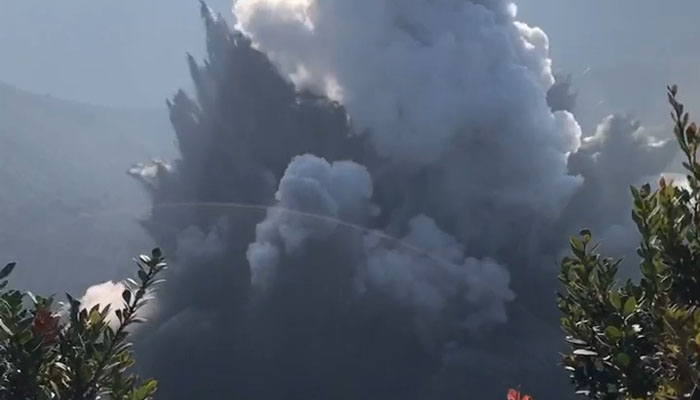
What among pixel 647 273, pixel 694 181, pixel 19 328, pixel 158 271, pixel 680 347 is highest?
pixel 694 181

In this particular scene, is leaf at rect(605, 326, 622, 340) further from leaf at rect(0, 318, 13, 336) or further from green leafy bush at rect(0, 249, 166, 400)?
leaf at rect(0, 318, 13, 336)

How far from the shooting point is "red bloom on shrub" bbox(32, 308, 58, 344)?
21.5 feet

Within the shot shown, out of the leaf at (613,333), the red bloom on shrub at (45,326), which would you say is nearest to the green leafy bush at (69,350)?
the red bloom on shrub at (45,326)

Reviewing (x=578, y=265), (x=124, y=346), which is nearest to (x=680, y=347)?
(x=578, y=265)

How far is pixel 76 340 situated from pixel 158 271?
0.97 m

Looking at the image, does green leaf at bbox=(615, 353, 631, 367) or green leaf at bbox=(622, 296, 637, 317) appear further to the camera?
green leaf at bbox=(622, 296, 637, 317)

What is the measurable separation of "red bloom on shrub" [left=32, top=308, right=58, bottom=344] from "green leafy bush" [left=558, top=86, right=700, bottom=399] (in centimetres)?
485

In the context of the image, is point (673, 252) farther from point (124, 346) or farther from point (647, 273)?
point (124, 346)

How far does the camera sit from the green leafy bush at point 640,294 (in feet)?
21.2

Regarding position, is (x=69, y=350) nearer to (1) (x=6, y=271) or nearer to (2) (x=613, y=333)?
(1) (x=6, y=271)

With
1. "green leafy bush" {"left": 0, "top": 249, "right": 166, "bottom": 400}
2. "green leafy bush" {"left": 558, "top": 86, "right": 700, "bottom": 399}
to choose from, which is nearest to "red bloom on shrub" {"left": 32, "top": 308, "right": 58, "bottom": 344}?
"green leafy bush" {"left": 0, "top": 249, "right": 166, "bottom": 400}

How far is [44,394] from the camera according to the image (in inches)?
238

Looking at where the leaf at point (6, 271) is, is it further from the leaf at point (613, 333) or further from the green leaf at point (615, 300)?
the green leaf at point (615, 300)

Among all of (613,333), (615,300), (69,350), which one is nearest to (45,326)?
(69,350)
